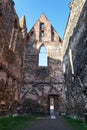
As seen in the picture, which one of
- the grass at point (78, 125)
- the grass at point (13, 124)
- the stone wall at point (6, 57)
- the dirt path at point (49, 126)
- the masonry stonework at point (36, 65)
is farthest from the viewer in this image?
the masonry stonework at point (36, 65)

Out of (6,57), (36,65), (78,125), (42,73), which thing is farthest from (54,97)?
(78,125)

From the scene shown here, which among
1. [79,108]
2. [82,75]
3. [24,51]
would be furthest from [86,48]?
[24,51]

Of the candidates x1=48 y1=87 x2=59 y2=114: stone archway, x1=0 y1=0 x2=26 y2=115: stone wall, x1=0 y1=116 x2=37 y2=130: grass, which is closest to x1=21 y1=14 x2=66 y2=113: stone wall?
x1=48 y1=87 x2=59 y2=114: stone archway

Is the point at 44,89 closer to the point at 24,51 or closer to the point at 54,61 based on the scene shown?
the point at 54,61

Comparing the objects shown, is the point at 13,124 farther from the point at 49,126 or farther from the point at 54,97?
the point at 54,97

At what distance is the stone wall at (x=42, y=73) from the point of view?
51.0ft

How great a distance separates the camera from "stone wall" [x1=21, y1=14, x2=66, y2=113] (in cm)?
1555

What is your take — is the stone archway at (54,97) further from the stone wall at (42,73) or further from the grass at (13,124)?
the grass at (13,124)

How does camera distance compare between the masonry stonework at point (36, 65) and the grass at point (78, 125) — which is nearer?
the grass at point (78, 125)

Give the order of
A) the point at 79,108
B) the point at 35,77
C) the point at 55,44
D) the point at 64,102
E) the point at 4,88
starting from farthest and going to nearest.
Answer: the point at 55,44, the point at 35,77, the point at 64,102, the point at 4,88, the point at 79,108

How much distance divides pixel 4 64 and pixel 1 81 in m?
1.06

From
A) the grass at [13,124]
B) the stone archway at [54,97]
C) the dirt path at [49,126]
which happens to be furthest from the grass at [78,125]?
the stone archway at [54,97]

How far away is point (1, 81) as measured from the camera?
32.0 feet

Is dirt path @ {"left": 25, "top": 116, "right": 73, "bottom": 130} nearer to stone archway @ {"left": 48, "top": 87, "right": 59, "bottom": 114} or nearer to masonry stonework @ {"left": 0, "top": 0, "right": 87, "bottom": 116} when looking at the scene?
masonry stonework @ {"left": 0, "top": 0, "right": 87, "bottom": 116}
